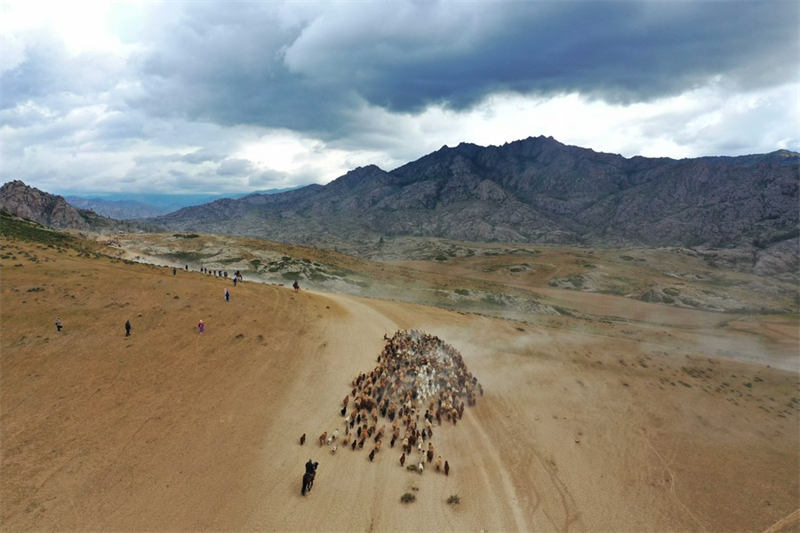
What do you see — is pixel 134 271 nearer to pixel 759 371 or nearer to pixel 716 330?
pixel 759 371

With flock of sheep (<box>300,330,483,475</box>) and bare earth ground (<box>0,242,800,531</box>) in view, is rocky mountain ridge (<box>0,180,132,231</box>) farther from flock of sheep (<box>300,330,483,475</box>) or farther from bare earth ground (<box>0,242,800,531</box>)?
flock of sheep (<box>300,330,483,475</box>)

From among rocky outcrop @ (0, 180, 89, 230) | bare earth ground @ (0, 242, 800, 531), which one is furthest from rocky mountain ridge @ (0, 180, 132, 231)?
bare earth ground @ (0, 242, 800, 531)

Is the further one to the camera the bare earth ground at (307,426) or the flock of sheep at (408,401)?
the flock of sheep at (408,401)

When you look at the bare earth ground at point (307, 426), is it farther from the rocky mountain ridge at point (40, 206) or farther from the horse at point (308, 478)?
the rocky mountain ridge at point (40, 206)

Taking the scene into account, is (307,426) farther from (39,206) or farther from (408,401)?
(39,206)

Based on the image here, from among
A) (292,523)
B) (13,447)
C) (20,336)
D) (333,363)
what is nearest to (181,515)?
(292,523)

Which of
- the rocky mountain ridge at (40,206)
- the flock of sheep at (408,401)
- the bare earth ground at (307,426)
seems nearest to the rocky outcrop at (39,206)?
the rocky mountain ridge at (40,206)
